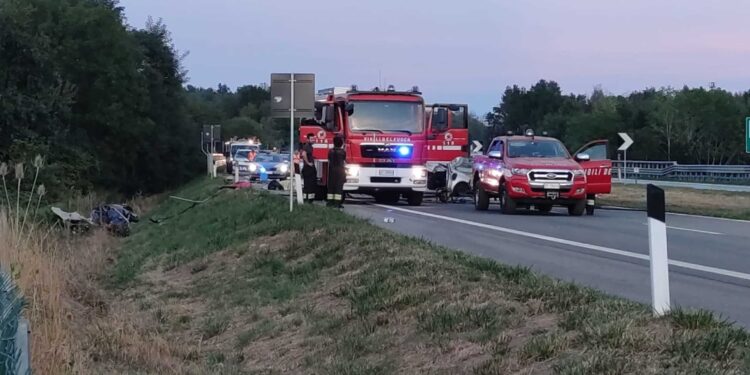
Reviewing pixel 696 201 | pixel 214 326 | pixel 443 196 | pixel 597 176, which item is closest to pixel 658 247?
pixel 214 326

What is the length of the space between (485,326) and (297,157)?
809 inches

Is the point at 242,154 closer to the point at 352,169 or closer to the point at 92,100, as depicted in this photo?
the point at 92,100

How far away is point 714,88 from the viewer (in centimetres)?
8206

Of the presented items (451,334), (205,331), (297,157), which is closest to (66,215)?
(297,157)

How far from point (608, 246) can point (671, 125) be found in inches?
2504

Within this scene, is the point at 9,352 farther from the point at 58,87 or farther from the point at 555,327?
the point at 58,87

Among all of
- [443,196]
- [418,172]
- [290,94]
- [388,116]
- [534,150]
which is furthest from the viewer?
[443,196]

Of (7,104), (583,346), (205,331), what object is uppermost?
(7,104)

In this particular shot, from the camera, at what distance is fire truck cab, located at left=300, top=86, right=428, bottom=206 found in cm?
2784

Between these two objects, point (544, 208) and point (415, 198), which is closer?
point (544, 208)

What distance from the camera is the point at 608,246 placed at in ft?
54.3

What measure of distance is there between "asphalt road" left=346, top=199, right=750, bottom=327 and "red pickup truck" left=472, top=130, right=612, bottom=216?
0.48 m

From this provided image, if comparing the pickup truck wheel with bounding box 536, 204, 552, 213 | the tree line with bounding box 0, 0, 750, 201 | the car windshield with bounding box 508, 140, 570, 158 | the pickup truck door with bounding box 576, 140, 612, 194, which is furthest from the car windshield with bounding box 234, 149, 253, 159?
the pickup truck door with bounding box 576, 140, 612, 194

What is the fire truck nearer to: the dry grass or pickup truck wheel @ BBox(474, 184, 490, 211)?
pickup truck wheel @ BBox(474, 184, 490, 211)
